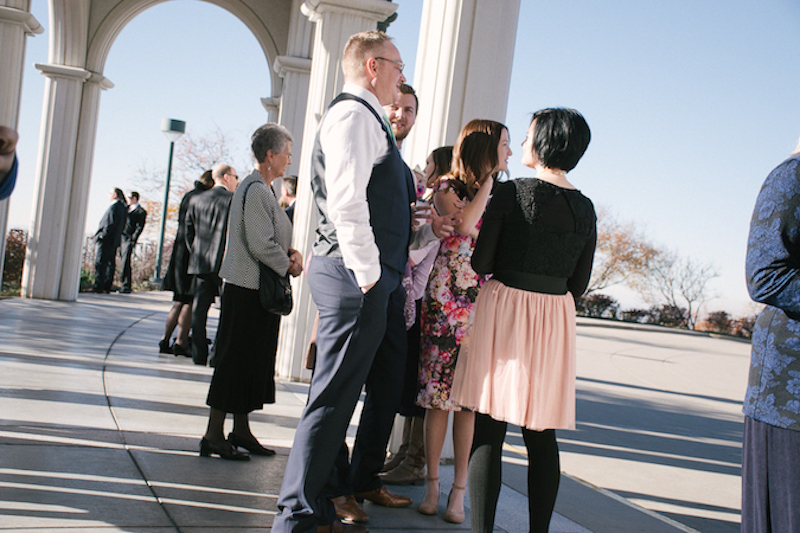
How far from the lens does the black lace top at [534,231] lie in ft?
8.48

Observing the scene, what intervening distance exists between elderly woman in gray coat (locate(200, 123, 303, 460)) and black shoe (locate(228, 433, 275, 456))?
0.18ft

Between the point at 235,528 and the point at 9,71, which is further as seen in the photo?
the point at 9,71

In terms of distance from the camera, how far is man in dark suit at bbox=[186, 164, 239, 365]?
6113 mm

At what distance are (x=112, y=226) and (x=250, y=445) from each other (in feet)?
33.1

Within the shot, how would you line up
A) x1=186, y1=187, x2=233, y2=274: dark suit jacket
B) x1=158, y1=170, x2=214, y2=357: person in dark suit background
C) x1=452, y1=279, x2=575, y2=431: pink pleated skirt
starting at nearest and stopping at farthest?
x1=452, y1=279, x2=575, y2=431: pink pleated skirt, x1=186, y1=187, x2=233, y2=274: dark suit jacket, x1=158, y1=170, x2=214, y2=357: person in dark suit background

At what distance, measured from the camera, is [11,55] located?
9023mm

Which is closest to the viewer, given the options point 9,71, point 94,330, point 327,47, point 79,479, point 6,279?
point 79,479

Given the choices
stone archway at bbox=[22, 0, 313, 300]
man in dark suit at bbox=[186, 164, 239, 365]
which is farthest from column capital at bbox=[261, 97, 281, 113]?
man in dark suit at bbox=[186, 164, 239, 365]

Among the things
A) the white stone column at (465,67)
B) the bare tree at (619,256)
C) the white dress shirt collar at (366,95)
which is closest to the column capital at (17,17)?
the white stone column at (465,67)

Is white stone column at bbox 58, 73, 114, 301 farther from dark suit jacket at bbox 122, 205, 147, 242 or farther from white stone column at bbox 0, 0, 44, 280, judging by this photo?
dark suit jacket at bbox 122, 205, 147, 242

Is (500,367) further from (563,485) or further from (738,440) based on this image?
(738,440)

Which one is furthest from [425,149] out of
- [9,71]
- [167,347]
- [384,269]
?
[9,71]

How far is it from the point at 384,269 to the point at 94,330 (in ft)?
21.1

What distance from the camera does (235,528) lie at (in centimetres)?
267
